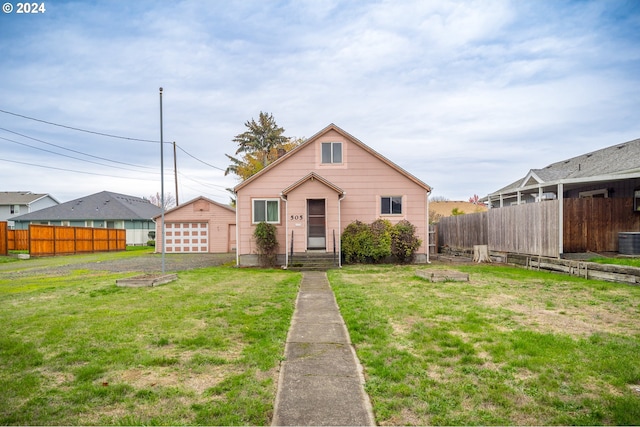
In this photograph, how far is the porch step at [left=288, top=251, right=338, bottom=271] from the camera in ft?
52.7

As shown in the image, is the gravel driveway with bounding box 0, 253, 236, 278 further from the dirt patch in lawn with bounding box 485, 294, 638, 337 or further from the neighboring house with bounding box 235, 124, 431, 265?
the dirt patch in lawn with bounding box 485, 294, 638, 337

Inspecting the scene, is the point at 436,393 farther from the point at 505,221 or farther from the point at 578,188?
the point at 578,188

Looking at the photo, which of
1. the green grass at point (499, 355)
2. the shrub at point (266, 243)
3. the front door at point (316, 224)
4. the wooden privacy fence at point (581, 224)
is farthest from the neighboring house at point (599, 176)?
the shrub at point (266, 243)

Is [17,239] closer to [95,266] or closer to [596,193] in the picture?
[95,266]

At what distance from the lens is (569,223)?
14156mm

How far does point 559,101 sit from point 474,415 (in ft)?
64.7

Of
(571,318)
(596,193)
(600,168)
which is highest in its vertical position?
(600,168)

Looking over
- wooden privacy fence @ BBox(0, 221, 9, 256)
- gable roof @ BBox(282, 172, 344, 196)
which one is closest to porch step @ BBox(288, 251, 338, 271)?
gable roof @ BBox(282, 172, 344, 196)

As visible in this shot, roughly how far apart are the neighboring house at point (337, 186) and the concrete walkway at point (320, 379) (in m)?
11.4

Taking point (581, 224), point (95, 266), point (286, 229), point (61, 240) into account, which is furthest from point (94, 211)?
point (581, 224)

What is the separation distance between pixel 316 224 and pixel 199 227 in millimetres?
13762

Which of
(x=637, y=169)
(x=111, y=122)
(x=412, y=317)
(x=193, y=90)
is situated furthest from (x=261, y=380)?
(x=111, y=122)

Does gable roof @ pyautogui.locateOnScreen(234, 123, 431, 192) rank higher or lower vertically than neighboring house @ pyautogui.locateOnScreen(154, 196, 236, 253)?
higher

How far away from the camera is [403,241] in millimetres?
17406
